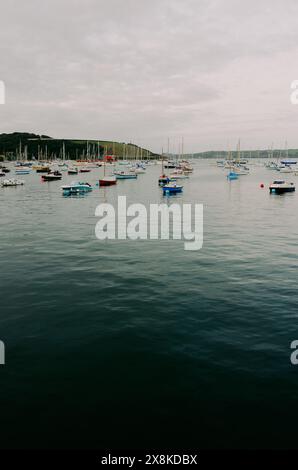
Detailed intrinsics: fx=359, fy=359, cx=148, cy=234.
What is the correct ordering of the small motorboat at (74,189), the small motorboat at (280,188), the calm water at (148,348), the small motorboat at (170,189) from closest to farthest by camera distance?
the calm water at (148,348) < the small motorboat at (74,189) < the small motorboat at (170,189) < the small motorboat at (280,188)

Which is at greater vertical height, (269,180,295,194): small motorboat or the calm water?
(269,180,295,194): small motorboat

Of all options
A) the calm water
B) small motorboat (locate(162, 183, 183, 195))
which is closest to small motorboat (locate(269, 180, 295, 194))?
small motorboat (locate(162, 183, 183, 195))

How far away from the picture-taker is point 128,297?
2452cm

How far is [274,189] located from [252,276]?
263 ft

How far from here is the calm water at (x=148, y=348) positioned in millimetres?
12562

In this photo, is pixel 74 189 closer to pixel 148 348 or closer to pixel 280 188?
pixel 280 188

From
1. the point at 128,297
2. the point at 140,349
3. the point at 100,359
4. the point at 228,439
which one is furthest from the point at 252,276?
the point at 228,439

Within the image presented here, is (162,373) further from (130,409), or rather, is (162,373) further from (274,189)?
(274,189)

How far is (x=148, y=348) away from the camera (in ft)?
58.0

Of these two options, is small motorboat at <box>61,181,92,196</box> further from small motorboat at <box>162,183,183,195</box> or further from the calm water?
the calm water

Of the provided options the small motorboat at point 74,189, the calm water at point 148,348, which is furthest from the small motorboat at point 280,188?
the calm water at point 148,348

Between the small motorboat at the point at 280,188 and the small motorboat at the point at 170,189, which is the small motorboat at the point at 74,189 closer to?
the small motorboat at the point at 170,189

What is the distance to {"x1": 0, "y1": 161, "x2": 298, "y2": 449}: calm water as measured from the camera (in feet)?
41.2
